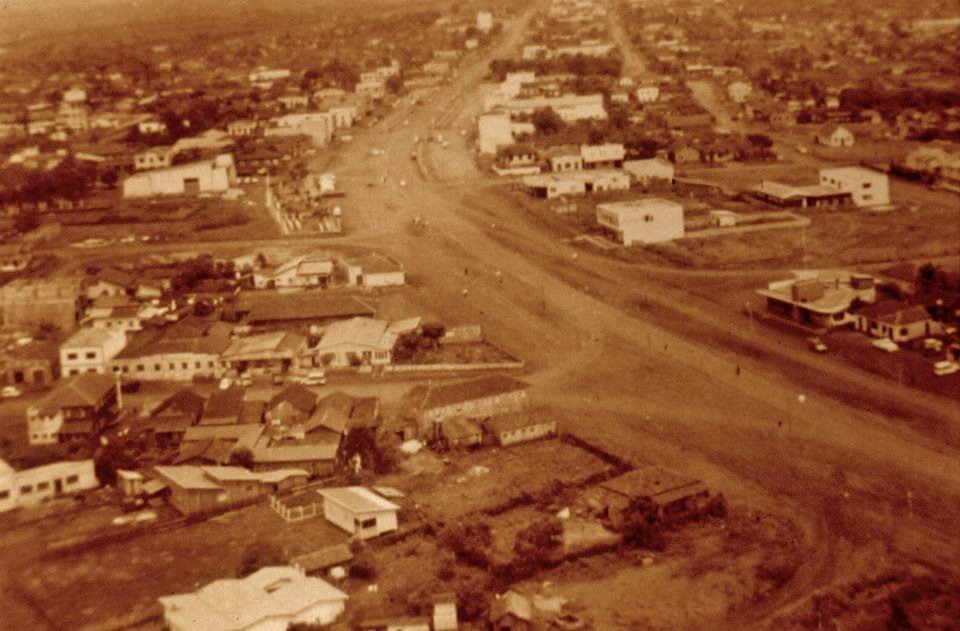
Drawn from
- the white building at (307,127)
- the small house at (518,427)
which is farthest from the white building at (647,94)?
the small house at (518,427)

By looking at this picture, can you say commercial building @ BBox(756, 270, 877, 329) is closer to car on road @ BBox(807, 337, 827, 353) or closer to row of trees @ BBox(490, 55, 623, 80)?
car on road @ BBox(807, 337, 827, 353)

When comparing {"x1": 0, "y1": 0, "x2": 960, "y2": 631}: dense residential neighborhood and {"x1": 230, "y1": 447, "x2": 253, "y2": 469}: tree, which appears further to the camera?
{"x1": 230, "y1": 447, "x2": 253, "y2": 469}: tree

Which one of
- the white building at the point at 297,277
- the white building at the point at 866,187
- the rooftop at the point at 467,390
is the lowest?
the rooftop at the point at 467,390

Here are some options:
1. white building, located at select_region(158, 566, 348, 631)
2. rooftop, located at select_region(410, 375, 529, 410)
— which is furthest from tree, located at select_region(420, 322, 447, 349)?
white building, located at select_region(158, 566, 348, 631)

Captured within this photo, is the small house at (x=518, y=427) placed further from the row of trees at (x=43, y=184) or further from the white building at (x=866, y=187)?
the row of trees at (x=43, y=184)

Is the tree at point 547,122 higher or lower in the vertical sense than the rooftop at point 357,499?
higher

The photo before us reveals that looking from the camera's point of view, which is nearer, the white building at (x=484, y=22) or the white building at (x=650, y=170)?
the white building at (x=650, y=170)
